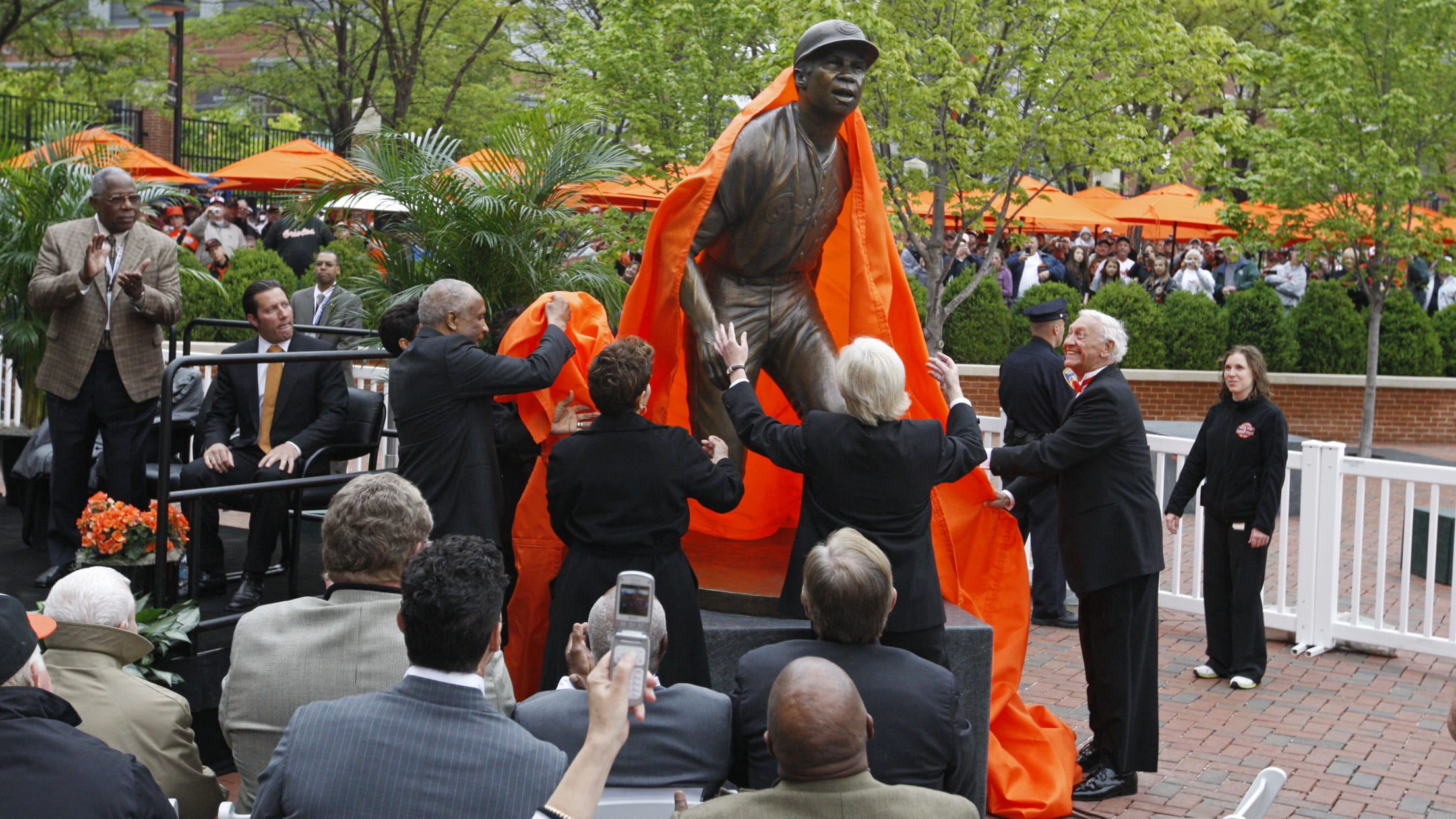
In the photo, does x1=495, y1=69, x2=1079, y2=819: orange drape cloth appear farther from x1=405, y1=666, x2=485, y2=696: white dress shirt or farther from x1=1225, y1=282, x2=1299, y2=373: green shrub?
x1=1225, y1=282, x2=1299, y2=373: green shrub

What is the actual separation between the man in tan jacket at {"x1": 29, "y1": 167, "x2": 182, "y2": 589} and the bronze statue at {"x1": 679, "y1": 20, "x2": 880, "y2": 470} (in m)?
2.86

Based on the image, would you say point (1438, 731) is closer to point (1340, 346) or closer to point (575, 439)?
point (575, 439)

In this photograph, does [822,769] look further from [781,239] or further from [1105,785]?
A: [1105,785]

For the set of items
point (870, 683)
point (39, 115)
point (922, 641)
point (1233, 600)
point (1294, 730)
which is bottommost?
point (1294, 730)

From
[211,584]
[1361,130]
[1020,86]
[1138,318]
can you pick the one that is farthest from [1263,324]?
[211,584]

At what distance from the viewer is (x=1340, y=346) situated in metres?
17.2

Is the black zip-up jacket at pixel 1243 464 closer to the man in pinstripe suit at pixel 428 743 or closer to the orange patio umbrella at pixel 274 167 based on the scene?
the man in pinstripe suit at pixel 428 743

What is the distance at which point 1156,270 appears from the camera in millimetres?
19578

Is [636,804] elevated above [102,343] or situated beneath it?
situated beneath

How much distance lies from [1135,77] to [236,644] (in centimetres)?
1101

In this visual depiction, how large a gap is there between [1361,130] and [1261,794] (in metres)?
13.8

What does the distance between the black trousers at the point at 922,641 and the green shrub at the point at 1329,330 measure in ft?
46.5

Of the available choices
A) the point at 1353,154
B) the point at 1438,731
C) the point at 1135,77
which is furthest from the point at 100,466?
the point at 1353,154

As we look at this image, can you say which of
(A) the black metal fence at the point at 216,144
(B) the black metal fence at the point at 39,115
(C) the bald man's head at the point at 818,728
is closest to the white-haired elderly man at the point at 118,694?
(C) the bald man's head at the point at 818,728
